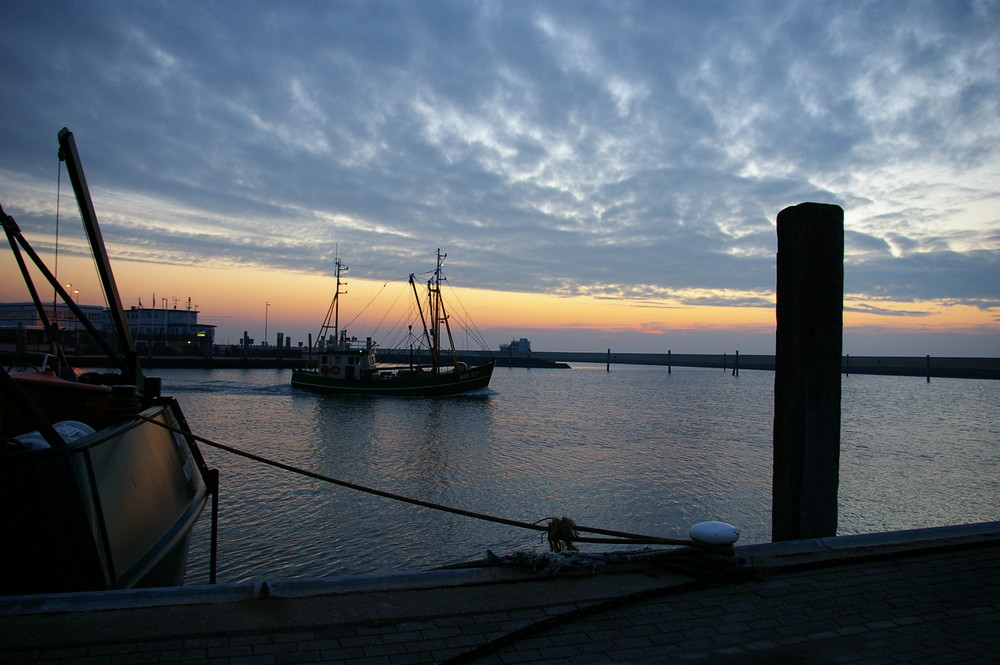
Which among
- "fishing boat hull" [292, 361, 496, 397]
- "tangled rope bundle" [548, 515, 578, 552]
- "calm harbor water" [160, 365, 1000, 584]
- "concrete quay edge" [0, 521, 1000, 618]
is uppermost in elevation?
"tangled rope bundle" [548, 515, 578, 552]

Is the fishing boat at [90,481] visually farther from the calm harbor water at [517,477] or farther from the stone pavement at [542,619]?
the calm harbor water at [517,477]

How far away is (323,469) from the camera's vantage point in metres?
15.8

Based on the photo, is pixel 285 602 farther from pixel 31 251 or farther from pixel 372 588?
pixel 31 251

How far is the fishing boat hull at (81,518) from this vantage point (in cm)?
371

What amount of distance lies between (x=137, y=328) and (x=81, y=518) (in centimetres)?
10034

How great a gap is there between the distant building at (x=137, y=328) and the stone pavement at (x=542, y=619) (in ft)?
207

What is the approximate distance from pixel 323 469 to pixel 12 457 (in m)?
12.5

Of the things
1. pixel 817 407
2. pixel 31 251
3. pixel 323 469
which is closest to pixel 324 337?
pixel 323 469

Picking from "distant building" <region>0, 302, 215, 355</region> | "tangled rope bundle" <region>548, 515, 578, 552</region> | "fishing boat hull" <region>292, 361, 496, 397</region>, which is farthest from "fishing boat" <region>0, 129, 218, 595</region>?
"distant building" <region>0, 302, 215, 355</region>

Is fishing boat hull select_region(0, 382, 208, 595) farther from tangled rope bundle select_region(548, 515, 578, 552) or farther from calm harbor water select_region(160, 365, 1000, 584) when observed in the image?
calm harbor water select_region(160, 365, 1000, 584)

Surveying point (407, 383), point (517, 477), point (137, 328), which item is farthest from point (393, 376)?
point (137, 328)

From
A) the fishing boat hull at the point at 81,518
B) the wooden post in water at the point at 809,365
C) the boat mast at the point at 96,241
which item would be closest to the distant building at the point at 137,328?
the boat mast at the point at 96,241

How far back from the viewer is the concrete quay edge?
3197mm

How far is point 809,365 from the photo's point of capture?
4629mm
